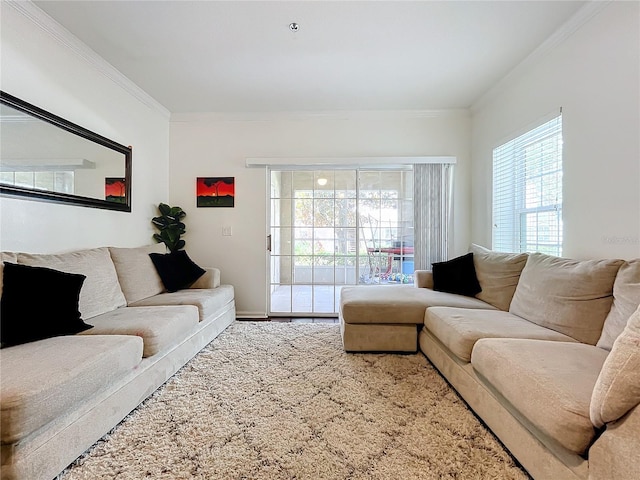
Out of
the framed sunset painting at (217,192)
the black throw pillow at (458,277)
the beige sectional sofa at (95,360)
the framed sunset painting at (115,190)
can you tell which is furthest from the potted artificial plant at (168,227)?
the black throw pillow at (458,277)

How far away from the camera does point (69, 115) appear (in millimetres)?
2525

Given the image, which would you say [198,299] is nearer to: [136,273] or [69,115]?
[136,273]

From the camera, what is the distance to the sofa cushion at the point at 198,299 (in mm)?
2755

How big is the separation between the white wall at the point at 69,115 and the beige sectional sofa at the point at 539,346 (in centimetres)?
233

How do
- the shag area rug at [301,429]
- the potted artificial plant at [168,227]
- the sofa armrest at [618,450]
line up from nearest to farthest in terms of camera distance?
1. the sofa armrest at [618,450]
2. the shag area rug at [301,429]
3. the potted artificial plant at [168,227]

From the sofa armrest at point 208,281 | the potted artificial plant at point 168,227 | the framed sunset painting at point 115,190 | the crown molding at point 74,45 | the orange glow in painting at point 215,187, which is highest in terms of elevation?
the crown molding at point 74,45

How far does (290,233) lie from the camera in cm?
420

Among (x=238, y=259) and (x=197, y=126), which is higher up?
(x=197, y=126)

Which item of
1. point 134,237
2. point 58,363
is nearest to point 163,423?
point 58,363

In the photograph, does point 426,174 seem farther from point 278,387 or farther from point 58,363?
point 58,363

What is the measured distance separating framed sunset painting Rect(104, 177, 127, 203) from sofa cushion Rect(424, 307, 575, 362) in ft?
10.1

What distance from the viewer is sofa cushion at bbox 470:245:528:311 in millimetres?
2664

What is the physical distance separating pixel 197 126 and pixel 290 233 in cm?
185

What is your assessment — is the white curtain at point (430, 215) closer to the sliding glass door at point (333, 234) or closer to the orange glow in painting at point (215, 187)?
the sliding glass door at point (333, 234)
